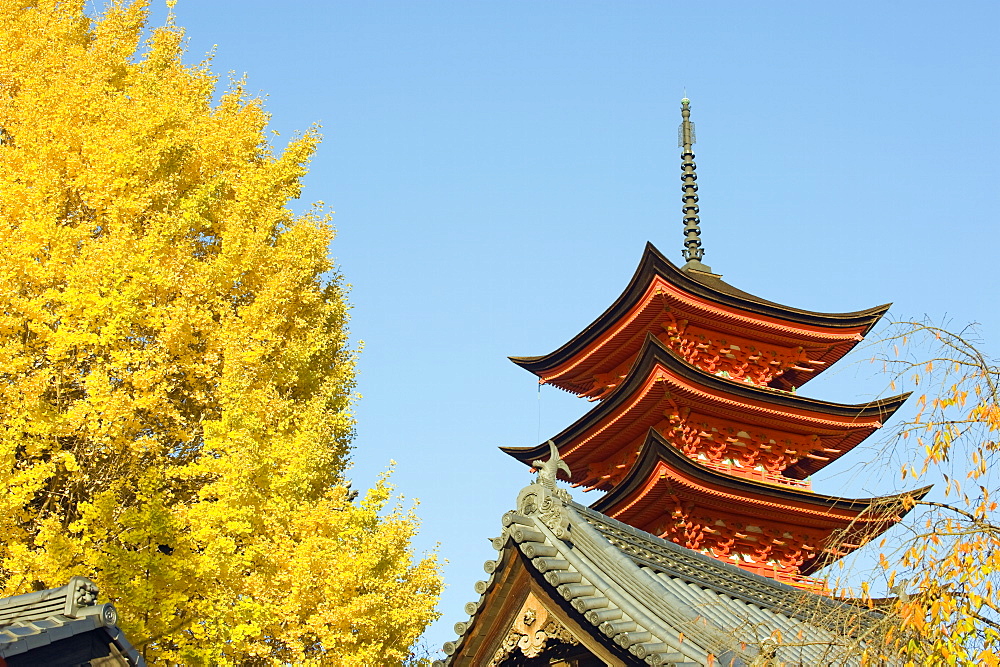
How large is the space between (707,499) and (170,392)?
903 cm

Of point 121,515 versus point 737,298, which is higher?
point 737,298

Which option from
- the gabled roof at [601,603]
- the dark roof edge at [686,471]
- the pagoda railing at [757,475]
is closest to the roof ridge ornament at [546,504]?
the gabled roof at [601,603]

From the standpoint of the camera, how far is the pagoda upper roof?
→ 1820 centimetres

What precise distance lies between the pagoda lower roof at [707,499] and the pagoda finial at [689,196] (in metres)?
5.65

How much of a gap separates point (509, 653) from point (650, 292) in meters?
12.6

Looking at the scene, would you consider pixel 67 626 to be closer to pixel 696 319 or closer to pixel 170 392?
pixel 170 392

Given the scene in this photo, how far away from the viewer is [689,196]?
22734 mm

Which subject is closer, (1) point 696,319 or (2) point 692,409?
(2) point 692,409

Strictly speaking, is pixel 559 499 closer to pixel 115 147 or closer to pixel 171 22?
pixel 115 147

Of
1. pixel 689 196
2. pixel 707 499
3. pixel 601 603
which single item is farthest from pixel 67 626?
pixel 689 196

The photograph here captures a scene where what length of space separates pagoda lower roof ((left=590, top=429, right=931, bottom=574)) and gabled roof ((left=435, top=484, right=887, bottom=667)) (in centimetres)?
859

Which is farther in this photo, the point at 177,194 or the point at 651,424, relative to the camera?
the point at 651,424

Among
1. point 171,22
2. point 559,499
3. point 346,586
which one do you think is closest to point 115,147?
point 171,22

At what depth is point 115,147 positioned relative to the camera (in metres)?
11.2
